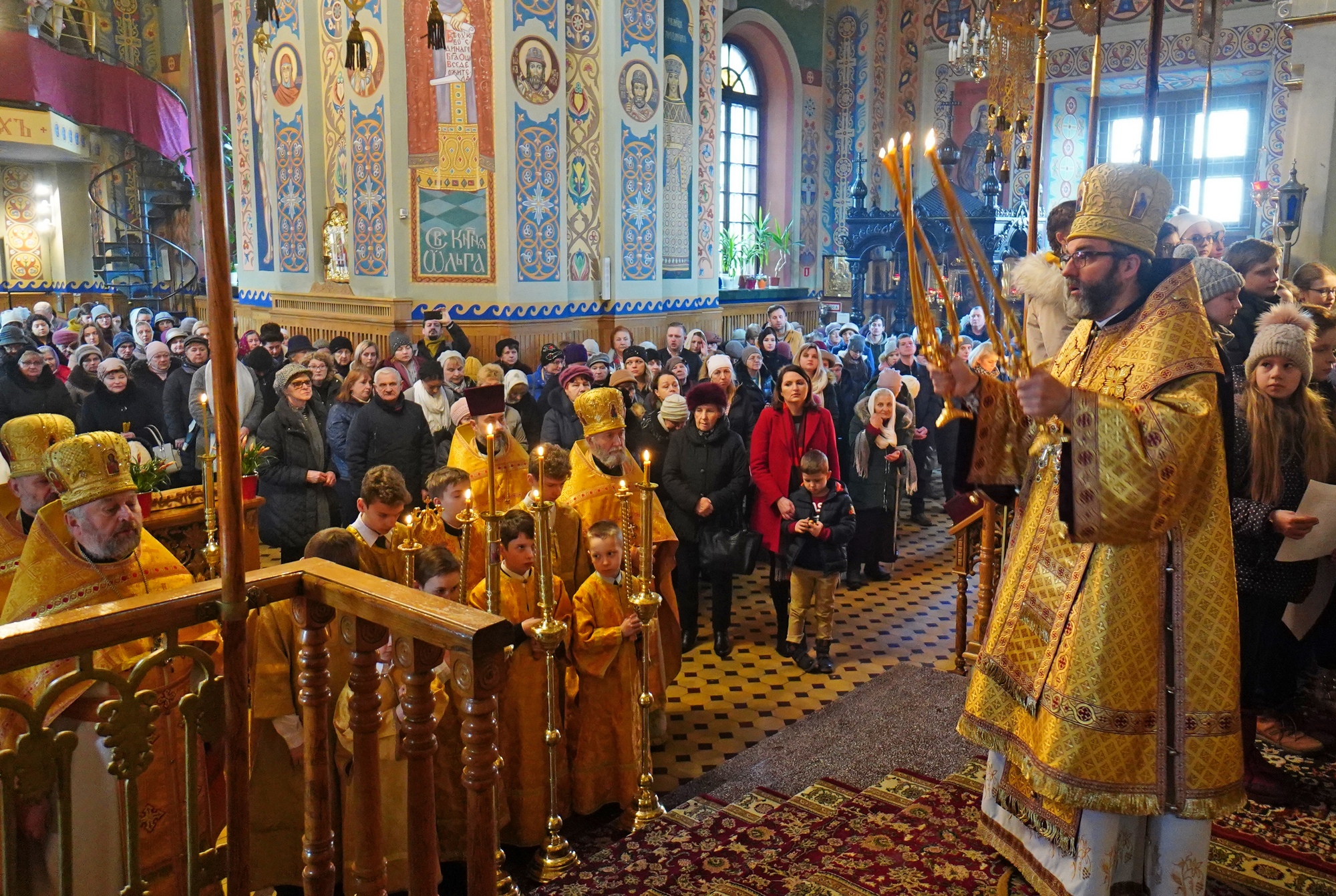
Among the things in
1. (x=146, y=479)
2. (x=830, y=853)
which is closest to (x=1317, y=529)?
(x=830, y=853)

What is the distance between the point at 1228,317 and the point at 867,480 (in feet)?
10.4

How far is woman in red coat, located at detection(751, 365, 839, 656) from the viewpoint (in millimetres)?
5430

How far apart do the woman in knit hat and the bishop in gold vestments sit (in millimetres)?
2232

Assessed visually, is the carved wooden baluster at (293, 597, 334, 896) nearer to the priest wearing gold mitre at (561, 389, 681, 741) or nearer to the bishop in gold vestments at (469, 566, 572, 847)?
the bishop in gold vestments at (469, 566, 572, 847)

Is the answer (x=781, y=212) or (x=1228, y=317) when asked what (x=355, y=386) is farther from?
(x=781, y=212)

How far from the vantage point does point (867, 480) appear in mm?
6500

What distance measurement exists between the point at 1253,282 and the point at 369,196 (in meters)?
8.17

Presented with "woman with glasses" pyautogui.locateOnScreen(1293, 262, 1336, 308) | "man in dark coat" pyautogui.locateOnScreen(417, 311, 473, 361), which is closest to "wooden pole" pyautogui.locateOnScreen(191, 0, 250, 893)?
"woman with glasses" pyautogui.locateOnScreen(1293, 262, 1336, 308)

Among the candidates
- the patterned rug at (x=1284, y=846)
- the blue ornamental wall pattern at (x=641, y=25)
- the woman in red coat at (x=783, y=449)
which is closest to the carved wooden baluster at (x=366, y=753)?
the patterned rug at (x=1284, y=846)

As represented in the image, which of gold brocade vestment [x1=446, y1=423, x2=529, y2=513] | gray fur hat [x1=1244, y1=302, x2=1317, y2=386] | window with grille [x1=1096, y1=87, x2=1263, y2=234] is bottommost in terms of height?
gold brocade vestment [x1=446, y1=423, x2=529, y2=513]

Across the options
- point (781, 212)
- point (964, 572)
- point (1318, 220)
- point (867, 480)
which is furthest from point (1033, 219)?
point (781, 212)

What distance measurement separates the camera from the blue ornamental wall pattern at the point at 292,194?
11.1m

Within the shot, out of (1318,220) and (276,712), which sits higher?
(1318,220)

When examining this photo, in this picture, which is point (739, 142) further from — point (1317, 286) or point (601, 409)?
point (601, 409)
